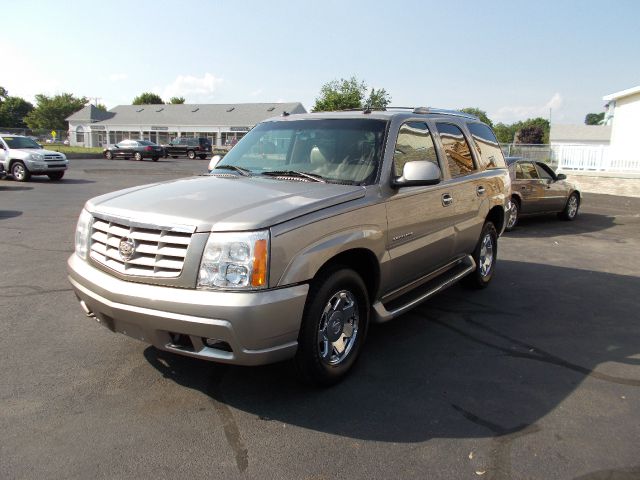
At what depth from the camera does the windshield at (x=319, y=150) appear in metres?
4.18

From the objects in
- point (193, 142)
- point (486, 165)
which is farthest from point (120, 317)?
point (193, 142)

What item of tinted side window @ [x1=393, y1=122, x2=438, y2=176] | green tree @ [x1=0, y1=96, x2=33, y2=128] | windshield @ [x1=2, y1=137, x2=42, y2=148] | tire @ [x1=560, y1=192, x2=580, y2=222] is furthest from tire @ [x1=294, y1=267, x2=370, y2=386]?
green tree @ [x1=0, y1=96, x2=33, y2=128]

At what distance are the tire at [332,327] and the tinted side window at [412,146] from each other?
3.79 feet

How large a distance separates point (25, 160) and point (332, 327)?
762 inches

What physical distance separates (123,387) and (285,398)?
116cm

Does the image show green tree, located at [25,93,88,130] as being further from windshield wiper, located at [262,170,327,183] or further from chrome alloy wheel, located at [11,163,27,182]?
windshield wiper, located at [262,170,327,183]

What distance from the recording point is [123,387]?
362 cm

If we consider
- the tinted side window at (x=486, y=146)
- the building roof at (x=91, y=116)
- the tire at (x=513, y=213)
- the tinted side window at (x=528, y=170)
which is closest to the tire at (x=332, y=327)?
the tinted side window at (x=486, y=146)

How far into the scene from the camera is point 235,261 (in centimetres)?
302

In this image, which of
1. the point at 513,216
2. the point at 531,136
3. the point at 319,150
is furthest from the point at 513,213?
the point at 531,136

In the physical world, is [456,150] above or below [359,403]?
above

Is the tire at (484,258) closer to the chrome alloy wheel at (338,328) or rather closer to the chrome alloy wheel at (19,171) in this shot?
the chrome alloy wheel at (338,328)

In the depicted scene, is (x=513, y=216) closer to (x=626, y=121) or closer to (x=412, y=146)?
(x=412, y=146)

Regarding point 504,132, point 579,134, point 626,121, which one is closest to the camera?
point 626,121
